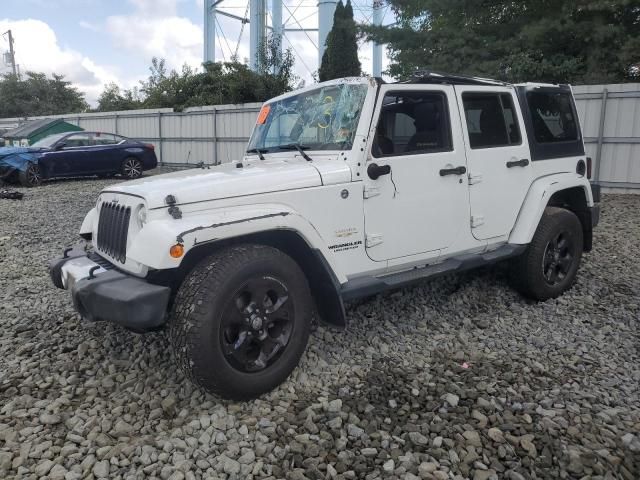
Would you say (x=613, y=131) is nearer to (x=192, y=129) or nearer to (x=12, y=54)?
(x=192, y=129)

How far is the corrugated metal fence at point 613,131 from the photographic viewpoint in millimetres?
10506

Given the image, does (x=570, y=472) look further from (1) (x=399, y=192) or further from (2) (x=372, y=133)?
(2) (x=372, y=133)

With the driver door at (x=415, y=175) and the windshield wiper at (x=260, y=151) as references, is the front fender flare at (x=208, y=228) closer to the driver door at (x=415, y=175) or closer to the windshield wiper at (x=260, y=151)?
the driver door at (x=415, y=175)

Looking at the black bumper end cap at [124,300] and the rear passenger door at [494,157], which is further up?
the rear passenger door at [494,157]

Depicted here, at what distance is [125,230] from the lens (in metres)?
3.23

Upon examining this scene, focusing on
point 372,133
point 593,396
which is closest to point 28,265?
point 372,133

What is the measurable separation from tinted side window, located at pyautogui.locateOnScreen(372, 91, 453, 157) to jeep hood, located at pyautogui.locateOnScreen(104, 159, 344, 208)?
0.45m

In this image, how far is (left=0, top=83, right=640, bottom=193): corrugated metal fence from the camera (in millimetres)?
10594

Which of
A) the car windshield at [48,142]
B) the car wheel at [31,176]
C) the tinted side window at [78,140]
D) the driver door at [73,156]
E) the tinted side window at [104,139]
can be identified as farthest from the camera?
the tinted side window at [104,139]

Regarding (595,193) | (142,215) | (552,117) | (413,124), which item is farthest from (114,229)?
(595,193)

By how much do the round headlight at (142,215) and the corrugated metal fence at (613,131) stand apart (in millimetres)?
10347

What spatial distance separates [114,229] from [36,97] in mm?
40488

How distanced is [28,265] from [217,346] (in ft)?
14.0

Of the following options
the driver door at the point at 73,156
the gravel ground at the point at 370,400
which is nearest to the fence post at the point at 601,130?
the gravel ground at the point at 370,400
